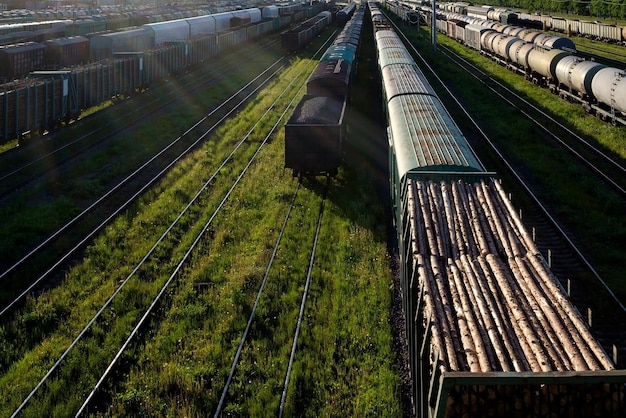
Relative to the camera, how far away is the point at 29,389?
9164 mm

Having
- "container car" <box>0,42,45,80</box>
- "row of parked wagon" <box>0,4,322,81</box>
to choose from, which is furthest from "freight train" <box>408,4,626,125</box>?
"container car" <box>0,42,45,80</box>

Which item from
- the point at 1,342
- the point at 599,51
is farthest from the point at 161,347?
the point at 599,51

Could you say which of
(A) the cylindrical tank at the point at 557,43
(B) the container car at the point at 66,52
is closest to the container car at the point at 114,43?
(B) the container car at the point at 66,52

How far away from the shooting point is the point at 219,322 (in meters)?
11.2

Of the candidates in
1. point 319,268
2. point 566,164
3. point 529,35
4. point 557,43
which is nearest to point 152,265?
point 319,268

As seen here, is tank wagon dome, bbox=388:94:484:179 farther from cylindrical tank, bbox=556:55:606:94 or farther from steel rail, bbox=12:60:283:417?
cylindrical tank, bbox=556:55:606:94

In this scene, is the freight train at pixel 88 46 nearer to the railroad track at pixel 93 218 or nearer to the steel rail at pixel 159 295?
the railroad track at pixel 93 218

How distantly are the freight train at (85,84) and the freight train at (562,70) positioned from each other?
82.8 feet

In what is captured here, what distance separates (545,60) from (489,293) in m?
31.4

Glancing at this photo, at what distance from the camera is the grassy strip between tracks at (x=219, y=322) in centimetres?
908

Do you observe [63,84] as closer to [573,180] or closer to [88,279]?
[88,279]

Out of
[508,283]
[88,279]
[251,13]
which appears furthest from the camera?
[251,13]

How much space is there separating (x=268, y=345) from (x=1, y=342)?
17.3ft

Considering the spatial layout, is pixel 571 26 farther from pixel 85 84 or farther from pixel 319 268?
pixel 319 268
